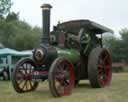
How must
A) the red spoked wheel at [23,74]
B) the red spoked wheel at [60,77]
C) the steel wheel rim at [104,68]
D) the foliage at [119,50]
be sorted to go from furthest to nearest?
the foliage at [119,50] → the steel wheel rim at [104,68] → the red spoked wheel at [23,74] → the red spoked wheel at [60,77]

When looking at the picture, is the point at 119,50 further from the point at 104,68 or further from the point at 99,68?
the point at 99,68

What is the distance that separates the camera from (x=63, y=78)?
922cm

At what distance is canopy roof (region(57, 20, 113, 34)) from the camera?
1126 cm

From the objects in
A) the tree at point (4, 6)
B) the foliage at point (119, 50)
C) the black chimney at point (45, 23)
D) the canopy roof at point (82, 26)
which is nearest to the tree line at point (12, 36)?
the tree at point (4, 6)

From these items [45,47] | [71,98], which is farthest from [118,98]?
[45,47]

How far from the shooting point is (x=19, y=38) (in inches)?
1660

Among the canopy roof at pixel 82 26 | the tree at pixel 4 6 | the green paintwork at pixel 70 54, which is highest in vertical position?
the tree at pixel 4 6

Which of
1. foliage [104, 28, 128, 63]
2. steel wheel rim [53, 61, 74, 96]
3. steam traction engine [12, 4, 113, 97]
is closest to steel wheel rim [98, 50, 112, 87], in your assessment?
steam traction engine [12, 4, 113, 97]

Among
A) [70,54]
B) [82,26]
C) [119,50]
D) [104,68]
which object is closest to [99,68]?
[104,68]

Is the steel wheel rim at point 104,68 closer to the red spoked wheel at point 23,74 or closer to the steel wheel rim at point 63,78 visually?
the steel wheel rim at point 63,78

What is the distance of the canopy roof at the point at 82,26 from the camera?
1126 centimetres

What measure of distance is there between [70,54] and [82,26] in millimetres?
1421

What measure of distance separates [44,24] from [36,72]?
1.31 meters

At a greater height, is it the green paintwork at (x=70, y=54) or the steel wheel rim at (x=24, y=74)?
the green paintwork at (x=70, y=54)
